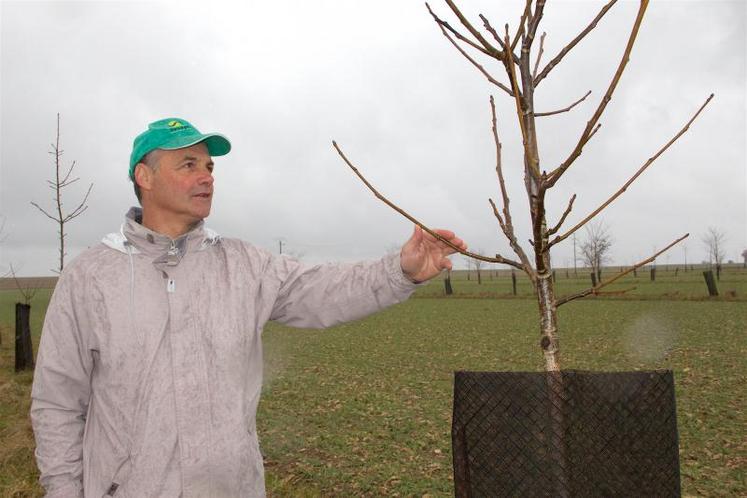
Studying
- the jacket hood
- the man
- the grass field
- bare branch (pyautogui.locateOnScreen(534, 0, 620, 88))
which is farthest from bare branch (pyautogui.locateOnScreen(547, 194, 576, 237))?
the grass field

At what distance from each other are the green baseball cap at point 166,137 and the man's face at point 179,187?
0.17 ft

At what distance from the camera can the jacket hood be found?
8.16 feet

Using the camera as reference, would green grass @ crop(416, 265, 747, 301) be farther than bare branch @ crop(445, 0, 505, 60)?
Yes

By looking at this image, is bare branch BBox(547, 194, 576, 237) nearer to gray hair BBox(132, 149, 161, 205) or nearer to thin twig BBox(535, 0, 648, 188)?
thin twig BBox(535, 0, 648, 188)

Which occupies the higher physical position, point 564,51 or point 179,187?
point 564,51

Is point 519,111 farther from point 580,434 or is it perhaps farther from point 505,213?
point 580,434

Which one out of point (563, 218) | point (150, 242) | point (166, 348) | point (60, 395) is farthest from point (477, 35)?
point (60, 395)

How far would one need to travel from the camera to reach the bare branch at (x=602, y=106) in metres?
1.56

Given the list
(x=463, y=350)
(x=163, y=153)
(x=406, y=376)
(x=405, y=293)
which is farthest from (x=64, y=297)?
(x=463, y=350)

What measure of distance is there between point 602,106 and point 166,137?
1949 mm

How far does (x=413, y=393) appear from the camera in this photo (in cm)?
1084

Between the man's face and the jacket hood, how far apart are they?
113 mm

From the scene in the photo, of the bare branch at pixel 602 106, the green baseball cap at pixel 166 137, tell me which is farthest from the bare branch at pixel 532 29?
the green baseball cap at pixel 166 137

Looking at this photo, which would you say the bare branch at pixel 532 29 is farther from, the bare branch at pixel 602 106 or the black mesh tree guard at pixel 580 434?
the black mesh tree guard at pixel 580 434
